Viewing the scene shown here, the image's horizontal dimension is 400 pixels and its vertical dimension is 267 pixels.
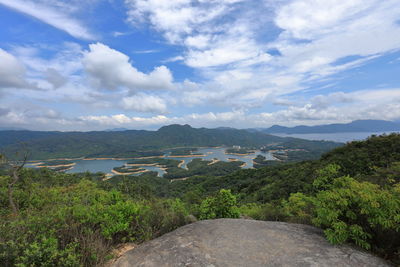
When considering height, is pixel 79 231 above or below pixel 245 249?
above

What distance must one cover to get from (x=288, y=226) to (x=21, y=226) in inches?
215

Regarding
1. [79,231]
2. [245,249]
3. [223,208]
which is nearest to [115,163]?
[223,208]

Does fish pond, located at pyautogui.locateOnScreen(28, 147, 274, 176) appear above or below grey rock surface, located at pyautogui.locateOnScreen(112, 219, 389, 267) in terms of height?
below

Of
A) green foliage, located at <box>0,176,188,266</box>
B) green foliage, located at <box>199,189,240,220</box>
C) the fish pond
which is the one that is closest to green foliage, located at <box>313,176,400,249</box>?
green foliage, located at <box>199,189,240,220</box>

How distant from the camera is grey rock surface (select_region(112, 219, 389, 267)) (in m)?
3.01

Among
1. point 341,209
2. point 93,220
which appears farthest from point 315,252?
point 93,220

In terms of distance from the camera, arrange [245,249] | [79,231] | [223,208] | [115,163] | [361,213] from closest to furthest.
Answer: [361,213]
[245,249]
[79,231]
[223,208]
[115,163]

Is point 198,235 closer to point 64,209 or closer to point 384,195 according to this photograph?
point 64,209

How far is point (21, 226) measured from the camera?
10.9 ft

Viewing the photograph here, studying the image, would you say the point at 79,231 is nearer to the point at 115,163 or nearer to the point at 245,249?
the point at 245,249

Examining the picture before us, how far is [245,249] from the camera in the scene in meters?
3.39

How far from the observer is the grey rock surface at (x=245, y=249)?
9.86 ft

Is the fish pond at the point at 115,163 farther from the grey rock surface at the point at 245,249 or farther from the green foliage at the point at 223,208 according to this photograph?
the grey rock surface at the point at 245,249

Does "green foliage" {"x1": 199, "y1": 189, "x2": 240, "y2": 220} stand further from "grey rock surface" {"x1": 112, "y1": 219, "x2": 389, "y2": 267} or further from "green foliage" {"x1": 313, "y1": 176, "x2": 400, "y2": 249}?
"green foliage" {"x1": 313, "y1": 176, "x2": 400, "y2": 249}
